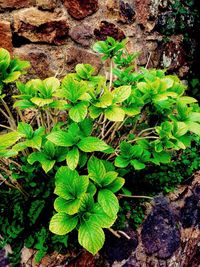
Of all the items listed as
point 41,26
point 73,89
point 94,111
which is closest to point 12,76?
point 73,89

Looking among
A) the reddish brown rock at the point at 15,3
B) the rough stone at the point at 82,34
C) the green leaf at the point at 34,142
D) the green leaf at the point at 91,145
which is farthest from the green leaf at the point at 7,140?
the rough stone at the point at 82,34

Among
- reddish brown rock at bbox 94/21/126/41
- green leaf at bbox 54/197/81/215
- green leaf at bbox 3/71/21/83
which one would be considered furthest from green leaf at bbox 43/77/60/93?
reddish brown rock at bbox 94/21/126/41

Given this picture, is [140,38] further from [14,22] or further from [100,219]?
[100,219]

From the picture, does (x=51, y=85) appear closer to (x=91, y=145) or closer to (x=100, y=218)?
(x=91, y=145)

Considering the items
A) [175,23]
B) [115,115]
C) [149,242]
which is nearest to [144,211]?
[149,242]

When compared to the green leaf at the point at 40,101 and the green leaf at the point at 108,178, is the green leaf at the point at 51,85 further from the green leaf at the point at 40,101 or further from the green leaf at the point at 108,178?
the green leaf at the point at 108,178

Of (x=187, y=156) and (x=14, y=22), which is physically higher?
(x=14, y=22)

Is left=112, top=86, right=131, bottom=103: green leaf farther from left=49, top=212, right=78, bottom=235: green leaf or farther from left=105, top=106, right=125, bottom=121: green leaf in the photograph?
left=49, top=212, right=78, bottom=235: green leaf
